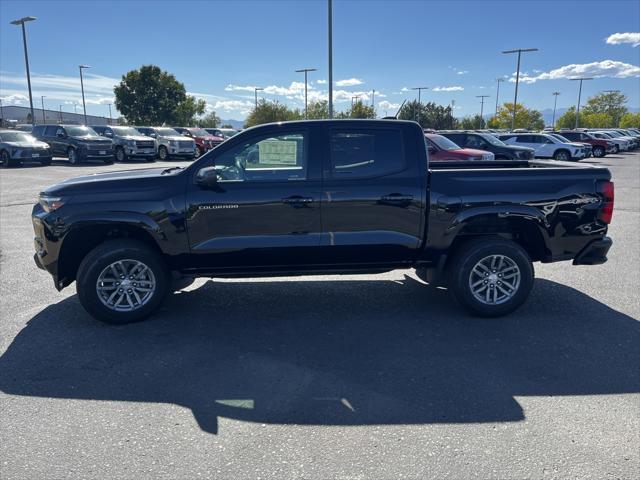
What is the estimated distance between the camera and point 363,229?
495cm

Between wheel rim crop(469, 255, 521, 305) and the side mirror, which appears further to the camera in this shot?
wheel rim crop(469, 255, 521, 305)

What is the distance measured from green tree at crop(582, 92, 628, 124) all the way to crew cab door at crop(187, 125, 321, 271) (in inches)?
4426

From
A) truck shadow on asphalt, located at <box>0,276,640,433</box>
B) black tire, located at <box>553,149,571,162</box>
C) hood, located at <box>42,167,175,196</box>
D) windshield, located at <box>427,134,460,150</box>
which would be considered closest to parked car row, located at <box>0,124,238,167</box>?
windshield, located at <box>427,134,460,150</box>

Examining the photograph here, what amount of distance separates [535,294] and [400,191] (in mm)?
2264

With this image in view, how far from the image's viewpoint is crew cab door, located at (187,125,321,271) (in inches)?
189

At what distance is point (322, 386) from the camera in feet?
12.3

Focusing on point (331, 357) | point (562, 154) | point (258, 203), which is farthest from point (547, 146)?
point (331, 357)

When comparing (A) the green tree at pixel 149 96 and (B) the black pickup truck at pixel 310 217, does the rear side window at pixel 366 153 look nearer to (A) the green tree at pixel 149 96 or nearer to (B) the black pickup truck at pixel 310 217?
(B) the black pickup truck at pixel 310 217

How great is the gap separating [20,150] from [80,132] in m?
2.94

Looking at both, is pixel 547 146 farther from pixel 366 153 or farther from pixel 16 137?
pixel 16 137

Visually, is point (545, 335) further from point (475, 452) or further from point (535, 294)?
point (475, 452)

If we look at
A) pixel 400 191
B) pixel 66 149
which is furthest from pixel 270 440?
pixel 66 149

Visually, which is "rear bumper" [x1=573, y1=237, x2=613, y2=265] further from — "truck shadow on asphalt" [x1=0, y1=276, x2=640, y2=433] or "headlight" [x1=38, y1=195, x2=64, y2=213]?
"headlight" [x1=38, y1=195, x2=64, y2=213]

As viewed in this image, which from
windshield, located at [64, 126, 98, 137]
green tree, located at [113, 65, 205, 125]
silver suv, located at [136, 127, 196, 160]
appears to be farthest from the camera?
green tree, located at [113, 65, 205, 125]
